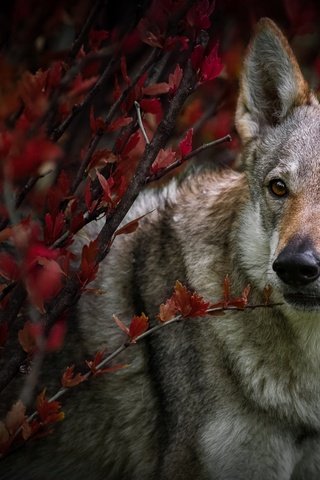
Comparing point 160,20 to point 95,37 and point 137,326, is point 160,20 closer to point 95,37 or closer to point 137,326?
point 95,37

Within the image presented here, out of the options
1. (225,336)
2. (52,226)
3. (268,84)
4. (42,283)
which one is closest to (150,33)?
(52,226)

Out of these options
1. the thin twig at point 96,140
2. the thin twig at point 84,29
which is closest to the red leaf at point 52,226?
the thin twig at point 96,140

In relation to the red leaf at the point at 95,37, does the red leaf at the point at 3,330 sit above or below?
below

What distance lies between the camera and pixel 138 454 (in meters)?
3.67

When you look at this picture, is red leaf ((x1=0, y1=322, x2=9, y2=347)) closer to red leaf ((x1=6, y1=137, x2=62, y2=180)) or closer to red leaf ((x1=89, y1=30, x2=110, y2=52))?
red leaf ((x1=6, y1=137, x2=62, y2=180))

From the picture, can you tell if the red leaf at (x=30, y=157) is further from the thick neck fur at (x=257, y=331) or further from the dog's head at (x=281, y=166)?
the thick neck fur at (x=257, y=331)

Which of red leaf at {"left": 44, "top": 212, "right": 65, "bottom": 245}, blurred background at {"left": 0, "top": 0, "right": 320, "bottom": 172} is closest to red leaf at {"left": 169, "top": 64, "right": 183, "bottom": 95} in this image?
blurred background at {"left": 0, "top": 0, "right": 320, "bottom": 172}

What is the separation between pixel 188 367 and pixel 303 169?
99 cm

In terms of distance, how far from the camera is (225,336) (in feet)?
11.2

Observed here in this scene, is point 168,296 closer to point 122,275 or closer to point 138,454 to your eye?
point 122,275

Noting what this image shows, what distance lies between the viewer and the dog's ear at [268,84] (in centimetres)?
343

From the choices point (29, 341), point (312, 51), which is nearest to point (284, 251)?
point (29, 341)

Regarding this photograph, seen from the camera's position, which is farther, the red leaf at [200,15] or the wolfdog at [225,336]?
the wolfdog at [225,336]

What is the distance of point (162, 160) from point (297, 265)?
62 cm
